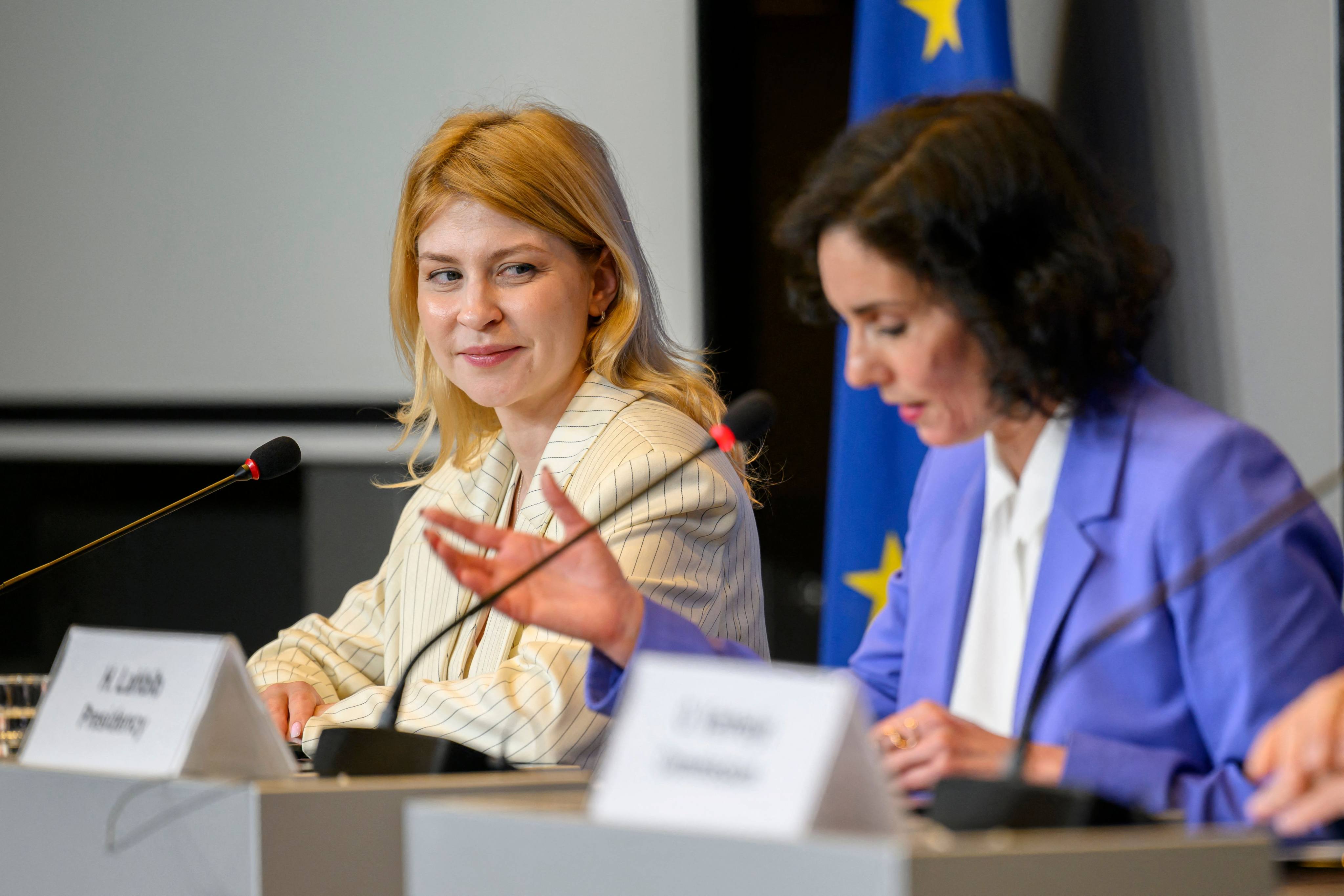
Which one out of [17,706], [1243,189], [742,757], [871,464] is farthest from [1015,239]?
[871,464]

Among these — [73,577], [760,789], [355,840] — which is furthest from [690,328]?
[760,789]

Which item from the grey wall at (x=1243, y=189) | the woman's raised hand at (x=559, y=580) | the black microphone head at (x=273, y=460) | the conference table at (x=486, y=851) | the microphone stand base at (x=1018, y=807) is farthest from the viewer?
the grey wall at (x=1243, y=189)

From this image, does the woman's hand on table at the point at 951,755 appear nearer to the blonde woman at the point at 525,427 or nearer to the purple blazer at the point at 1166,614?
the purple blazer at the point at 1166,614

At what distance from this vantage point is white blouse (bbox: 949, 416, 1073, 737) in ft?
4.34

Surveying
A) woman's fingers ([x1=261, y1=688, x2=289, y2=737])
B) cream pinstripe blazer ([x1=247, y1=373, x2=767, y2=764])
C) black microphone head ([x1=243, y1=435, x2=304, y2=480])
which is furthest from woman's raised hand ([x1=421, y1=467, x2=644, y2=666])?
woman's fingers ([x1=261, y1=688, x2=289, y2=737])

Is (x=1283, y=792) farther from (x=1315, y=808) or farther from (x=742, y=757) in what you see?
(x=742, y=757)

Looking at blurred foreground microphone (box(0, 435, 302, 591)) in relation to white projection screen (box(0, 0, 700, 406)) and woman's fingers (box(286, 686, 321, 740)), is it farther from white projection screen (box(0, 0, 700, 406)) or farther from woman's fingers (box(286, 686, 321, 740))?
white projection screen (box(0, 0, 700, 406))

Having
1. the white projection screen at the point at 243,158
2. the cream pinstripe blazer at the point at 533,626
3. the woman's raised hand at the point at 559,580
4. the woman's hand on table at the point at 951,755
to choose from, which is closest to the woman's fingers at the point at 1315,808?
the woman's hand on table at the point at 951,755

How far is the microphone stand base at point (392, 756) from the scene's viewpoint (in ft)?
3.64

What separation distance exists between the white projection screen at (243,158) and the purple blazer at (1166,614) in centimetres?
212

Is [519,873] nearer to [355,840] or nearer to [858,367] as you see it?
[355,840]

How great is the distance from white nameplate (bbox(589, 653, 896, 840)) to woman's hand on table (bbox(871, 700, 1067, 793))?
30 centimetres

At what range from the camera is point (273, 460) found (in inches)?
67.4

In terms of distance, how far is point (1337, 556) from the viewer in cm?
120
